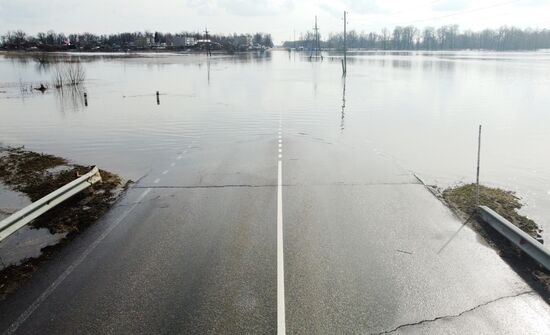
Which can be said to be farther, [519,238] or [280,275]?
[519,238]

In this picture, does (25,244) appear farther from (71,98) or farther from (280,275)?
(71,98)

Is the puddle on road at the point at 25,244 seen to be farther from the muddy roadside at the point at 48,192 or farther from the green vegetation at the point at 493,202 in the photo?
the green vegetation at the point at 493,202

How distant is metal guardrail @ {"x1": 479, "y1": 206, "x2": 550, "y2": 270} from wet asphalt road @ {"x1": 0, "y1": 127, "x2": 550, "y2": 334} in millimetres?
494

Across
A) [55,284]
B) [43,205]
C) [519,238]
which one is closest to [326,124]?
[519,238]

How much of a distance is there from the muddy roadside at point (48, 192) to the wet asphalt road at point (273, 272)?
14.9 inches

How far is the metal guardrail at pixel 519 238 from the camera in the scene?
745cm

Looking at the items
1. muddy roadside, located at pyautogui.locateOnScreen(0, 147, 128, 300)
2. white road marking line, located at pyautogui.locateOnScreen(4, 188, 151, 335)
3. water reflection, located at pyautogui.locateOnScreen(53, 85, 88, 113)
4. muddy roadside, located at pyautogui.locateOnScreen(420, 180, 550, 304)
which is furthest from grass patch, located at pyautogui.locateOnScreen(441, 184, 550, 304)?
water reflection, located at pyautogui.locateOnScreen(53, 85, 88, 113)

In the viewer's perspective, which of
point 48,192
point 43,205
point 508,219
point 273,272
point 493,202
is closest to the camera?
point 273,272

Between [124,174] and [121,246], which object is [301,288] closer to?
[121,246]

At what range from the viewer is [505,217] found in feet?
34.3

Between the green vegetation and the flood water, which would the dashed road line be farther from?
the flood water

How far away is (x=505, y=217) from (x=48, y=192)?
→ 12.6m

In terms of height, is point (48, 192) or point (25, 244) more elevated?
point (48, 192)

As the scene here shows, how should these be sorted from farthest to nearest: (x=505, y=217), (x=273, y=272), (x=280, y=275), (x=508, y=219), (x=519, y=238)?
1. (x=505, y=217)
2. (x=508, y=219)
3. (x=519, y=238)
4. (x=273, y=272)
5. (x=280, y=275)
